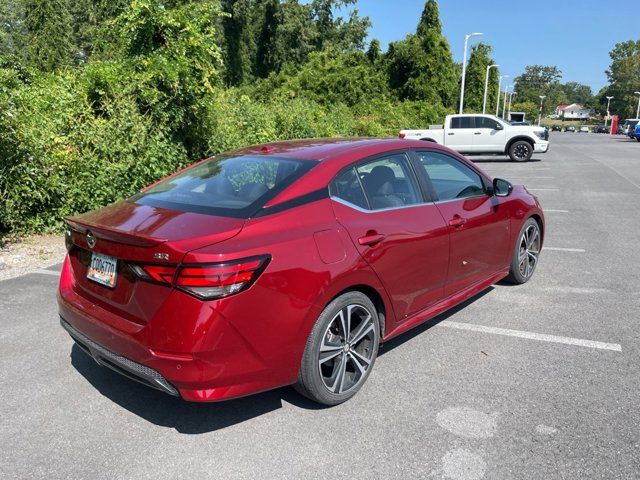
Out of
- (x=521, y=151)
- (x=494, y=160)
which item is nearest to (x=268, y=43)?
(x=494, y=160)

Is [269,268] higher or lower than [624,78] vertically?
lower

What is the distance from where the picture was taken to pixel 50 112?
26.4 feet

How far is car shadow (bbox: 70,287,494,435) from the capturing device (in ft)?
10.2

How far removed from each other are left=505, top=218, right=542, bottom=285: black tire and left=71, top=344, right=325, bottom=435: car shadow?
9.61 feet

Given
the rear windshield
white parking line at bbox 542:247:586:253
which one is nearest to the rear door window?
the rear windshield

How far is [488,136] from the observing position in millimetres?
21359

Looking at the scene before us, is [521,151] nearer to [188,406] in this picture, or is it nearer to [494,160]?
[494,160]

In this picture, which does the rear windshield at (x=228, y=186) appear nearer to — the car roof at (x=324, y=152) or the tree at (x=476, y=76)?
the car roof at (x=324, y=152)

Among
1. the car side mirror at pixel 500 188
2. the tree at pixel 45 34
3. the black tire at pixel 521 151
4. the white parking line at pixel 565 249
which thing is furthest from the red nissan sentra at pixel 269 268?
the tree at pixel 45 34

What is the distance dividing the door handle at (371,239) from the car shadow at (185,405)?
1046mm

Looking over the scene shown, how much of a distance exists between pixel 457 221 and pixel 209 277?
2257 mm

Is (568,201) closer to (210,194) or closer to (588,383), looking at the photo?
(588,383)

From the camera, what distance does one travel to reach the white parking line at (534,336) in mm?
4062

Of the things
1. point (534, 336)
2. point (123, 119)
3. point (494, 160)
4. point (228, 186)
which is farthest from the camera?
point (494, 160)
